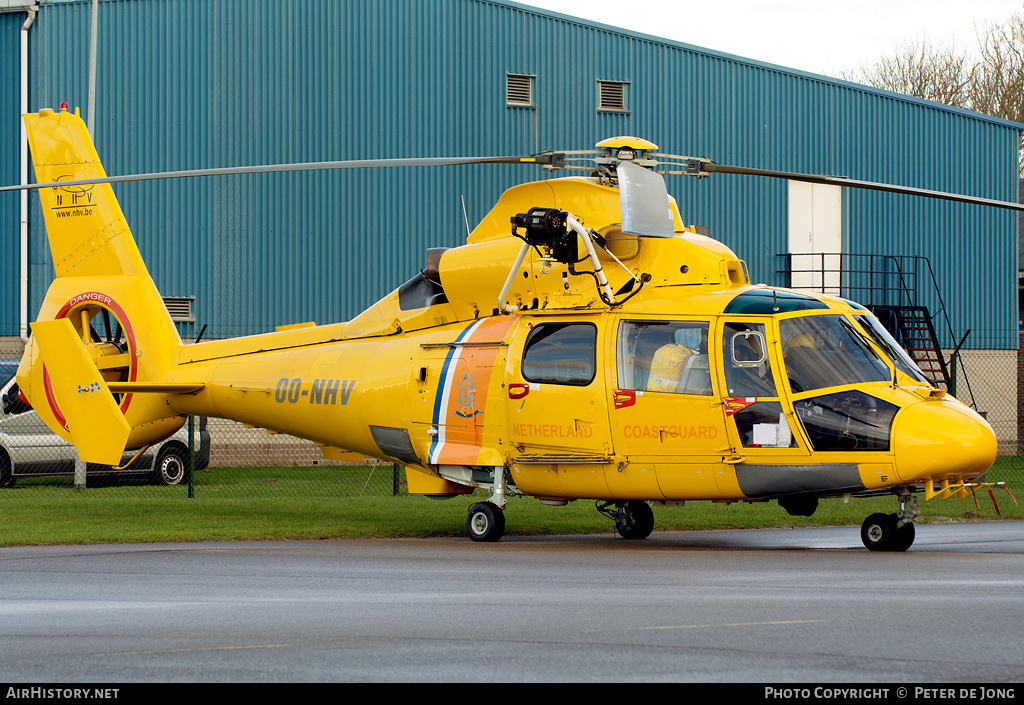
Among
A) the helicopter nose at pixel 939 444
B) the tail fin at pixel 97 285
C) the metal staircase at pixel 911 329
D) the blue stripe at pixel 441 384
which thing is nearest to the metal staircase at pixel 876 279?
the metal staircase at pixel 911 329

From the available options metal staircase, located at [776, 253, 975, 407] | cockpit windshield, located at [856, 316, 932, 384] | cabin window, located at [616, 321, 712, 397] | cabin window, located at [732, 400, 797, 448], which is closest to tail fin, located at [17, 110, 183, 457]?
cabin window, located at [616, 321, 712, 397]

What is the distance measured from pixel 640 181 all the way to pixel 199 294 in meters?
18.3

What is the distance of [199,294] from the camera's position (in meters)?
27.4

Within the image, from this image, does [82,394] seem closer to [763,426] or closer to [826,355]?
[763,426]

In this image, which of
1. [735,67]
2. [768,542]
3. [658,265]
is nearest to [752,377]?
[658,265]

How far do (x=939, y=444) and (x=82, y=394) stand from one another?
10.5 m

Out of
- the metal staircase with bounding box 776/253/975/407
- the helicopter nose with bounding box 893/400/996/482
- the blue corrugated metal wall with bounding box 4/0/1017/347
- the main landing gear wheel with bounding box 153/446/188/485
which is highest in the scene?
the blue corrugated metal wall with bounding box 4/0/1017/347

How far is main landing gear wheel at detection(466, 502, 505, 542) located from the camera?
13.0 meters

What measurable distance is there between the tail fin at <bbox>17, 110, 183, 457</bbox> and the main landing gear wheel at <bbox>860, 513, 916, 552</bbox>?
30.6 feet

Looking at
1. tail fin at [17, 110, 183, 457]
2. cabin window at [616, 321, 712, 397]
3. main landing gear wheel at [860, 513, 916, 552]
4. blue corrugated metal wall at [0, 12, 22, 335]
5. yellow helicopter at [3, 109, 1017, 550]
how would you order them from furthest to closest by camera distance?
blue corrugated metal wall at [0, 12, 22, 335]
tail fin at [17, 110, 183, 457]
cabin window at [616, 321, 712, 397]
main landing gear wheel at [860, 513, 916, 552]
yellow helicopter at [3, 109, 1017, 550]

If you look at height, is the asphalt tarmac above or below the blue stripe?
below

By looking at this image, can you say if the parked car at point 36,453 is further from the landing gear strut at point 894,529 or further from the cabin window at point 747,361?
the landing gear strut at point 894,529

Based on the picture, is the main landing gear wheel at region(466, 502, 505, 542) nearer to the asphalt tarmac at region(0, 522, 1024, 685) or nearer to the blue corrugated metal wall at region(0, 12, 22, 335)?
the asphalt tarmac at region(0, 522, 1024, 685)

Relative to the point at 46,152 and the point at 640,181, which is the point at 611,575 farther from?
the point at 46,152
